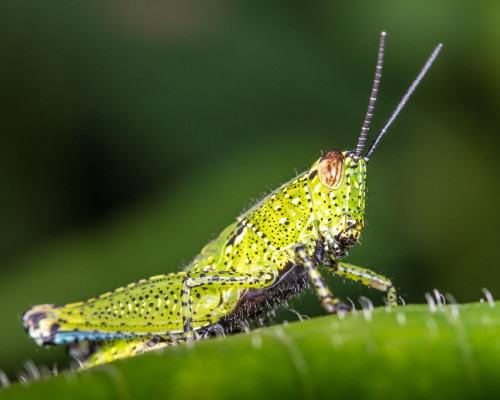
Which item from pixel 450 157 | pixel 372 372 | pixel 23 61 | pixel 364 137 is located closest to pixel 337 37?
pixel 450 157

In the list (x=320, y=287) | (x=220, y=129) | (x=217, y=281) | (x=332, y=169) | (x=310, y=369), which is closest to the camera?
(x=310, y=369)

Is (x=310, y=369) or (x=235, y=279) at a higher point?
(x=310, y=369)

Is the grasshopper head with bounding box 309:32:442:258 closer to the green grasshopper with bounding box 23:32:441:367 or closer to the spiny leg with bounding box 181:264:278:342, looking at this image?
the green grasshopper with bounding box 23:32:441:367

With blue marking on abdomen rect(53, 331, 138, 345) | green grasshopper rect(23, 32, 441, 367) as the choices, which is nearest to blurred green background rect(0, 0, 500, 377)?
green grasshopper rect(23, 32, 441, 367)

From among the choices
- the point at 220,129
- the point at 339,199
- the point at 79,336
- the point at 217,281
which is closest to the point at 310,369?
the point at 217,281

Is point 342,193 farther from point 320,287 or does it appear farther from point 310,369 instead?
point 310,369

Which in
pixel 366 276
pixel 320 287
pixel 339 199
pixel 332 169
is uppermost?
pixel 332 169

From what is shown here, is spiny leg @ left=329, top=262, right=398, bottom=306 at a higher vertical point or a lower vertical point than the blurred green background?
lower

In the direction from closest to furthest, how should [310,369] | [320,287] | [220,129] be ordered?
1. [310,369]
2. [320,287]
3. [220,129]
